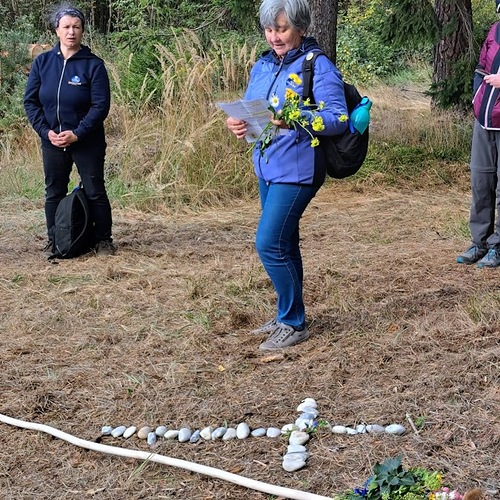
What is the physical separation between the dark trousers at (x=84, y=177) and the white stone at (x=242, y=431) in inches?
126

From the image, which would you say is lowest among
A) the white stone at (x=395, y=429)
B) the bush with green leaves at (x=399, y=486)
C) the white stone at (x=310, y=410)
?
the white stone at (x=310, y=410)

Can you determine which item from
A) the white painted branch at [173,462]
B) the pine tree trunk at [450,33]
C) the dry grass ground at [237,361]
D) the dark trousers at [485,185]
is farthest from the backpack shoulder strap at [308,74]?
the pine tree trunk at [450,33]

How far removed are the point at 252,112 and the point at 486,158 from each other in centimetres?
228

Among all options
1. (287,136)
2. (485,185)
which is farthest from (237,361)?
(485,185)

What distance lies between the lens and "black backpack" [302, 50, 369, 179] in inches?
146

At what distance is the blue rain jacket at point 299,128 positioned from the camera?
3646 mm

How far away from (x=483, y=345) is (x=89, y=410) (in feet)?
6.25

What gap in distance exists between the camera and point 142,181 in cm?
830

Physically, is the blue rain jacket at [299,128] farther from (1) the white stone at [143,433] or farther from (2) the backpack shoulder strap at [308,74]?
(1) the white stone at [143,433]

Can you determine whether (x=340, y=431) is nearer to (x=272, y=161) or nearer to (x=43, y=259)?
(x=272, y=161)

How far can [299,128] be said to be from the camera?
12.1 ft

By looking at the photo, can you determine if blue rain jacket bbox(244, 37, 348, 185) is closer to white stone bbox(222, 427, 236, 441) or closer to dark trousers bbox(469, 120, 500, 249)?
white stone bbox(222, 427, 236, 441)

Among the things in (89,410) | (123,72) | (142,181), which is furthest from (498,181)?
(123,72)

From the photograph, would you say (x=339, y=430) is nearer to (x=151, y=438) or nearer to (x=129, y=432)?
(x=151, y=438)
